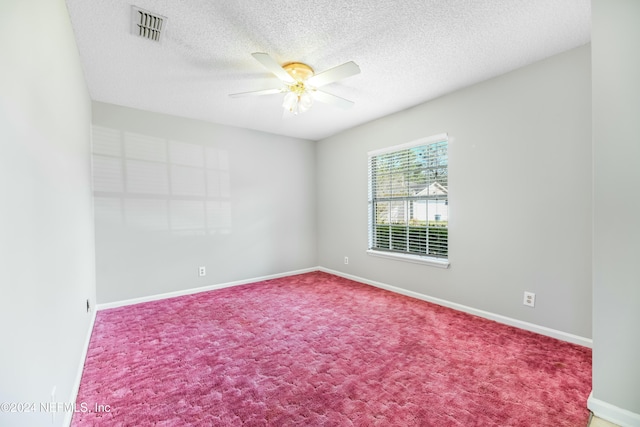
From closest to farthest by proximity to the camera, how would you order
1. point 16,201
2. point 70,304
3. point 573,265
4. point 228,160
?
point 16,201
point 70,304
point 573,265
point 228,160

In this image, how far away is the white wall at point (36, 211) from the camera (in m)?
0.92

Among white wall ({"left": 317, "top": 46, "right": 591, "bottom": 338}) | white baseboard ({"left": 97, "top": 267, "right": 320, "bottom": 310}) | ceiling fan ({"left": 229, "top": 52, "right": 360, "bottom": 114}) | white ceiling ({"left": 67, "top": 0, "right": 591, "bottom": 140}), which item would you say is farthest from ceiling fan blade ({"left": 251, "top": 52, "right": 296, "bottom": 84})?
white baseboard ({"left": 97, "top": 267, "right": 320, "bottom": 310})

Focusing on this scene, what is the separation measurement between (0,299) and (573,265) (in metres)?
3.56

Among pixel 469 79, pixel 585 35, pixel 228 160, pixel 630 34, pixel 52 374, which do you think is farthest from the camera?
pixel 228 160

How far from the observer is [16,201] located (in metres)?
1.01

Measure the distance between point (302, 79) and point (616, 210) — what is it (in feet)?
8.09

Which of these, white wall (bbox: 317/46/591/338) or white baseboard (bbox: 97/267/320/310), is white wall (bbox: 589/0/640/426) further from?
white baseboard (bbox: 97/267/320/310)

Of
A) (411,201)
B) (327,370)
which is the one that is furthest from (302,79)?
(327,370)

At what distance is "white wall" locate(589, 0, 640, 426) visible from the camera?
1.49 metres

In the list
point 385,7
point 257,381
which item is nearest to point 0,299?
point 257,381

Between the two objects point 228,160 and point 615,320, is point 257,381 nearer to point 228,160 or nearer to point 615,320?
point 615,320

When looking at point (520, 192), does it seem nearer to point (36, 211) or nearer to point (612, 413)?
point (612, 413)

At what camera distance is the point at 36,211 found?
1229 mm

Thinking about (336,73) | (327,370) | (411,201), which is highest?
(336,73)
